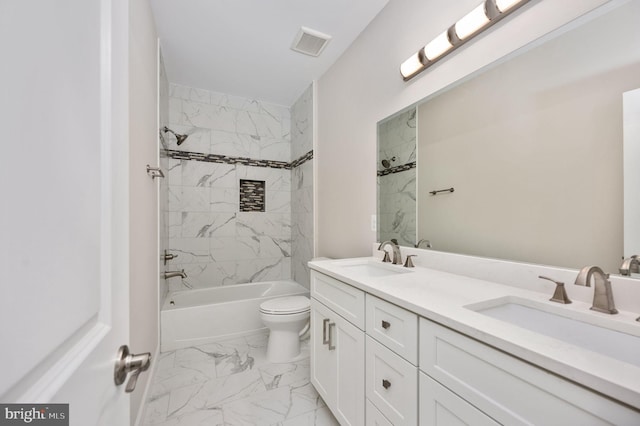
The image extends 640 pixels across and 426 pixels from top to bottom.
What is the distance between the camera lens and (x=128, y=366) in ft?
1.62

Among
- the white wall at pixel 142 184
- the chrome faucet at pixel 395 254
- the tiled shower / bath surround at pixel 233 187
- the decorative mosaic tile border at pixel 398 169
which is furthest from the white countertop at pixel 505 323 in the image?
the tiled shower / bath surround at pixel 233 187

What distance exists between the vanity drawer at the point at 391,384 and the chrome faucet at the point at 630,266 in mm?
722

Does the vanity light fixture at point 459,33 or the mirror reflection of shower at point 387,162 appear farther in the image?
the mirror reflection of shower at point 387,162

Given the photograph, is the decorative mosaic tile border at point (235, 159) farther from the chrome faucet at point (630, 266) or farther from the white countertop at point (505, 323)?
the chrome faucet at point (630, 266)

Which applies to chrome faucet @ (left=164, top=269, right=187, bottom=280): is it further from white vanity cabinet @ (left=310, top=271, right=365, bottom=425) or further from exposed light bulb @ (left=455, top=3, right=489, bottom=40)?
exposed light bulb @ (left=455, top=3, right=489, bottom=40)

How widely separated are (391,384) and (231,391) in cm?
128

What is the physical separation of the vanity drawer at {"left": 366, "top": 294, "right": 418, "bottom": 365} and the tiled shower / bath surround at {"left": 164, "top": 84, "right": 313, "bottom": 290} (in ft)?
5.99

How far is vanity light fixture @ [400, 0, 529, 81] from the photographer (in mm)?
1060

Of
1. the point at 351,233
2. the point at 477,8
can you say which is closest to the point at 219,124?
the point at 351,233

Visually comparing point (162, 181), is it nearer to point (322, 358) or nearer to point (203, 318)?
point (203, 318)

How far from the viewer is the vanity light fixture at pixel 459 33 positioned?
→ 106cm

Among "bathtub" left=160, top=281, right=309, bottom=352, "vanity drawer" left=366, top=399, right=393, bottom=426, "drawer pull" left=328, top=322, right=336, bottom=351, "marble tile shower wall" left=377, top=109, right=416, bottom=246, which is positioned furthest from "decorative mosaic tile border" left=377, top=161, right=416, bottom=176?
"bathtub" left=160, top=281, right=309, bottom=352

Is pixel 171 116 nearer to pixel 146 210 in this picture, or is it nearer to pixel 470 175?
pixel 146 210

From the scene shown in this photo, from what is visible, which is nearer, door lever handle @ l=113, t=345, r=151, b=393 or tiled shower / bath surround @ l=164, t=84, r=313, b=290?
door lever handle @ l=113, t=345, r=151, b=393
